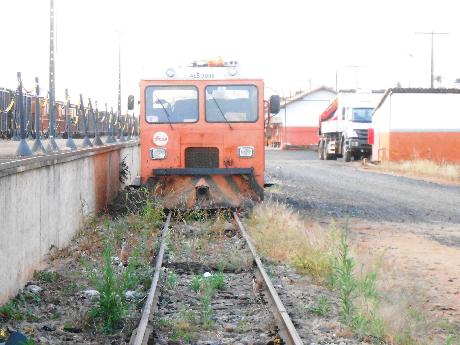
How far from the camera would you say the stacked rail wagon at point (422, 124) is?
44125 mm

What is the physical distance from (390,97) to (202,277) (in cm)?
3556

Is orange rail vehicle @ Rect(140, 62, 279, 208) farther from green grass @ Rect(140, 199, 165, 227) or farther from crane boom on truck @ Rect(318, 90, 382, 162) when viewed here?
crane boom on truck @ Rect(318, 90, 382, 162)

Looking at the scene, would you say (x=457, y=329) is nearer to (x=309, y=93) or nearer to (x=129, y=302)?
(x=129, y=302)

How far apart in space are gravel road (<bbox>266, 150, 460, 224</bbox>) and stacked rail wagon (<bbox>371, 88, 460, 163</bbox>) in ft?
36.3

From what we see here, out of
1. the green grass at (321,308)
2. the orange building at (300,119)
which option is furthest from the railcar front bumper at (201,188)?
the orange building at (300,119)

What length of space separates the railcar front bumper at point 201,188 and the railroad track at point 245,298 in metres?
3.49

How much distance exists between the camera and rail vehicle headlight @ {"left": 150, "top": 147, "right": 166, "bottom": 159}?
16.3 meters

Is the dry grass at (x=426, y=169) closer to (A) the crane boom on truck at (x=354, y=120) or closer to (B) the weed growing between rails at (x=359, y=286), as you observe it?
(A) the crane boom on truck at (x=354, y=120)

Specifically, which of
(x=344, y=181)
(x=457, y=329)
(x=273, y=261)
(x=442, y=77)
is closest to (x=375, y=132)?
(x=344, y=181)

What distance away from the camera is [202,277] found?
975 centimetres

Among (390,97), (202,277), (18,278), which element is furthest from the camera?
(390,97)

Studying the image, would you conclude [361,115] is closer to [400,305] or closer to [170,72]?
[170,72]

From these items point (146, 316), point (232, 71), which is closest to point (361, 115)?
point (232, 71)

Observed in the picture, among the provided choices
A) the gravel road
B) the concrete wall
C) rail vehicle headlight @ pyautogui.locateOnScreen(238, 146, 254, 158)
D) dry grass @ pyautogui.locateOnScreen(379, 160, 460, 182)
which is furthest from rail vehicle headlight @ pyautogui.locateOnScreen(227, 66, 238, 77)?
dry grass @ pyautogui.locateOnScreen(379, 160, 460, 182)
